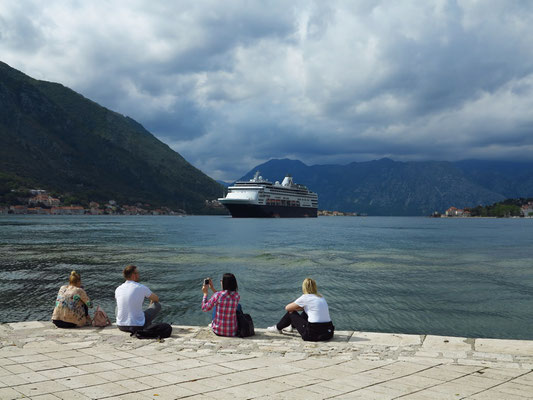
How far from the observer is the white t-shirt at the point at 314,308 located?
8.63 meters

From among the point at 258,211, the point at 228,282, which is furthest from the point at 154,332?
the point at 258,211

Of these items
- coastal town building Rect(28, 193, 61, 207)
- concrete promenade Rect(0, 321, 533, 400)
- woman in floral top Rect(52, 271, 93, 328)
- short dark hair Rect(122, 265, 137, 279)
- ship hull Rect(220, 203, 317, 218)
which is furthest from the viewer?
coastal town building Rect(28, 193, 61, 207)

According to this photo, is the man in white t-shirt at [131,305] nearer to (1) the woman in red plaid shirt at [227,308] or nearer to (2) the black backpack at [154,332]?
(2) the black backpack at [154,332]

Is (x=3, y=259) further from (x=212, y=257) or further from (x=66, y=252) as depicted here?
(x=212, y=257)

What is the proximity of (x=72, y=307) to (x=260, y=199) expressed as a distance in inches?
4821

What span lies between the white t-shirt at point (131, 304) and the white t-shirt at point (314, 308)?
3.31 meters

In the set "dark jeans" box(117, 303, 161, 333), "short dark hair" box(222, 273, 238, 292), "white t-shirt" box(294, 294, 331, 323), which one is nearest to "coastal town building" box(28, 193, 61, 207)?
"dark jeans" box(117, 303, 161, 333)

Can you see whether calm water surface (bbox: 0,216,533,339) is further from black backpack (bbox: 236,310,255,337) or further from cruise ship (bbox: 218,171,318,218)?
cruise ship (bbox: 218,171,318,218)

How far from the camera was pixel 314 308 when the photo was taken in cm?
866

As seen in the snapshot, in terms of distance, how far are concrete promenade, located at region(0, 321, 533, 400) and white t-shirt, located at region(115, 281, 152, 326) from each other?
1.05ft

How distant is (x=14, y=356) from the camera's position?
23.0ft

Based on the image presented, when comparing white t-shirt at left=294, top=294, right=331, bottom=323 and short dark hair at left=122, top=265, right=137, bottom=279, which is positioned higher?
short dark hair at left=122, top=265, right=137, bottom=279

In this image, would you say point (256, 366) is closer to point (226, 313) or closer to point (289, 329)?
point (226, 313)

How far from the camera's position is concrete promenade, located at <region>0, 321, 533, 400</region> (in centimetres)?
550
